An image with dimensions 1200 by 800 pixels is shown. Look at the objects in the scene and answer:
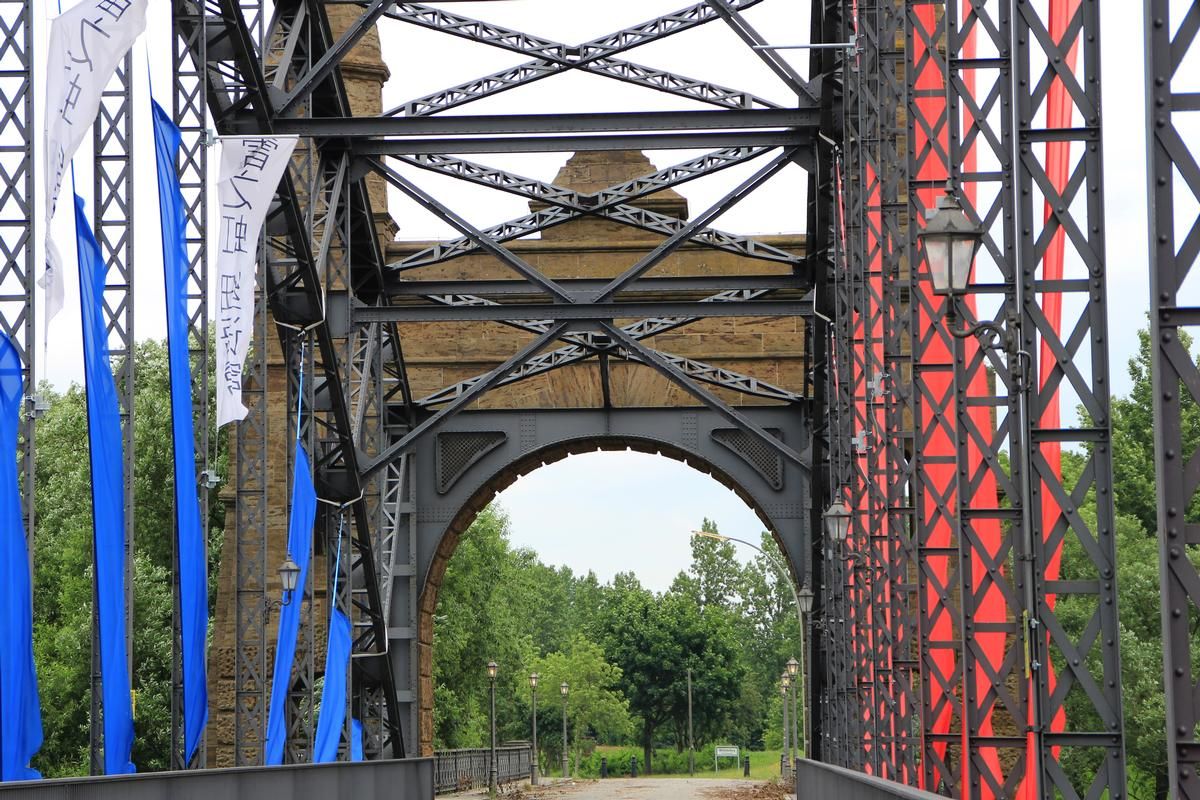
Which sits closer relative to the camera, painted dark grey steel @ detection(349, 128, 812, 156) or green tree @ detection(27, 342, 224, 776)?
painted dark grey steel @ detection(349, 128, 812, 156)

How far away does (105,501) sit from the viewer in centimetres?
1638

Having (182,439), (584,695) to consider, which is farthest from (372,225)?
(584,695)

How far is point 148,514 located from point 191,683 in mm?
33919

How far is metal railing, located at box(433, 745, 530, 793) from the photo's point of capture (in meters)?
46.4

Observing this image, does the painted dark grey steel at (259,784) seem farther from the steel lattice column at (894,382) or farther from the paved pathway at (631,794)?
the paved pathway at (631,794)

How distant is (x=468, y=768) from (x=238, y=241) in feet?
108

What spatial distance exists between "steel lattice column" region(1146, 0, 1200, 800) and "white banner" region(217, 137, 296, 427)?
13370 mm

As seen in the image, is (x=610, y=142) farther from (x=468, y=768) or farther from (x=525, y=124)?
(x=468, y=768)

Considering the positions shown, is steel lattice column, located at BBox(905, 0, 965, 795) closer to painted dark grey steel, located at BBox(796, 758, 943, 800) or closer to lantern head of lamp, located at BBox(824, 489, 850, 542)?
painted dark grey steel, located at BBox(796, 758, 943, 800)

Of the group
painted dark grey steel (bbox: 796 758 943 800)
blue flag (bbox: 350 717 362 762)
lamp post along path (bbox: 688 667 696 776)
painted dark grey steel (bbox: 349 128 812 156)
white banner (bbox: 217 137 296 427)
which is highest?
painted dark grey steel (bbox: 349 128 812 156)

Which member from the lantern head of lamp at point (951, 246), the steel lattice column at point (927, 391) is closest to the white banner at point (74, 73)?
the steel lattice column at point (927, 391)

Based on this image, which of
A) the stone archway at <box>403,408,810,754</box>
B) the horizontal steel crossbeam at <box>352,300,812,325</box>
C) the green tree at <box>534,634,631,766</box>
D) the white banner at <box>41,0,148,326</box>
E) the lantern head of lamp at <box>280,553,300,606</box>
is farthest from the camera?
the green tree at <box>534,634,631,766</box>

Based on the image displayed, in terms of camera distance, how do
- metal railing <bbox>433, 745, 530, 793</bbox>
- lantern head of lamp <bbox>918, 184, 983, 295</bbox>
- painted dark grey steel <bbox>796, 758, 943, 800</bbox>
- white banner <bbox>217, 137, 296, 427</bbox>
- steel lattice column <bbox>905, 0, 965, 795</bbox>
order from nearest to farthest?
painted dark grey steel <bbox>796, 758, 943, 800</bbox>
lantern head of lamp <bbox>918, 184, 983, 295</bbox>
steel lattice column <bbox>905, 0, 965, 795</bbox>
white banner <bbox>217, 137, 296, 427</bbox>
metal railing <bbox>433, 745, 530, 793</bbox>

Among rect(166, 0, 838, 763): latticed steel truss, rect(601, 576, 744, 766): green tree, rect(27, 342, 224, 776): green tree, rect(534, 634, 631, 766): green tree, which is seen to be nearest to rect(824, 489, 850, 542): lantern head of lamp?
rect(166, 0, 838, 763): latticed steel truss
